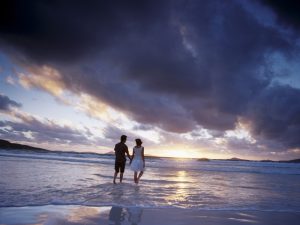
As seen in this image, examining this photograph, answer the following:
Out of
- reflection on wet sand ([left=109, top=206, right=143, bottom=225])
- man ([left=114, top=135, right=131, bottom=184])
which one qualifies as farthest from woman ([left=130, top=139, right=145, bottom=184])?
reflection on wet sand ([left=109, top=206, right=143, bottom=225])

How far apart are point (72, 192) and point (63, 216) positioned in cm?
353

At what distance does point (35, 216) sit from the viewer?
6.28m

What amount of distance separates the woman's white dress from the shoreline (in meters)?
5.96

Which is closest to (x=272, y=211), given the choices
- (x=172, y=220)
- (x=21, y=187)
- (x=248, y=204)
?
(x=248, y=204)

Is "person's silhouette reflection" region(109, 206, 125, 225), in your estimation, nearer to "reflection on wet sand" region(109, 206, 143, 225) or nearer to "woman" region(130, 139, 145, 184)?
"reflection on wet sand" region(109, 206, 143, 225)

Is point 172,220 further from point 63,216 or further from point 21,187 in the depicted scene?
point 21,187

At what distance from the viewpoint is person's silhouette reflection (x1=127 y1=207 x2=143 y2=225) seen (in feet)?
20.7

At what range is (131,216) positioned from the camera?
22.2 ft

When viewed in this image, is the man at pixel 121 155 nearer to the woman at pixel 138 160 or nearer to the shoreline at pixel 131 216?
the woman at pixel 138 160

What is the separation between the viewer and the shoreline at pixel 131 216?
20.1 feet

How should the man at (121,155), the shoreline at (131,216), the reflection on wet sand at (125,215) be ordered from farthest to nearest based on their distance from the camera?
the man at (121,155) < the reflection on wet sand at (125,215) < the shoreline at (131,216)

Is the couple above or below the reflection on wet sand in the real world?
above

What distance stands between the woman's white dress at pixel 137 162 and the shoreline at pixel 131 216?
5960 millimetres

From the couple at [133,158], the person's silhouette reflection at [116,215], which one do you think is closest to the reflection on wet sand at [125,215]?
the person's silhouette reflection at [116,215]
